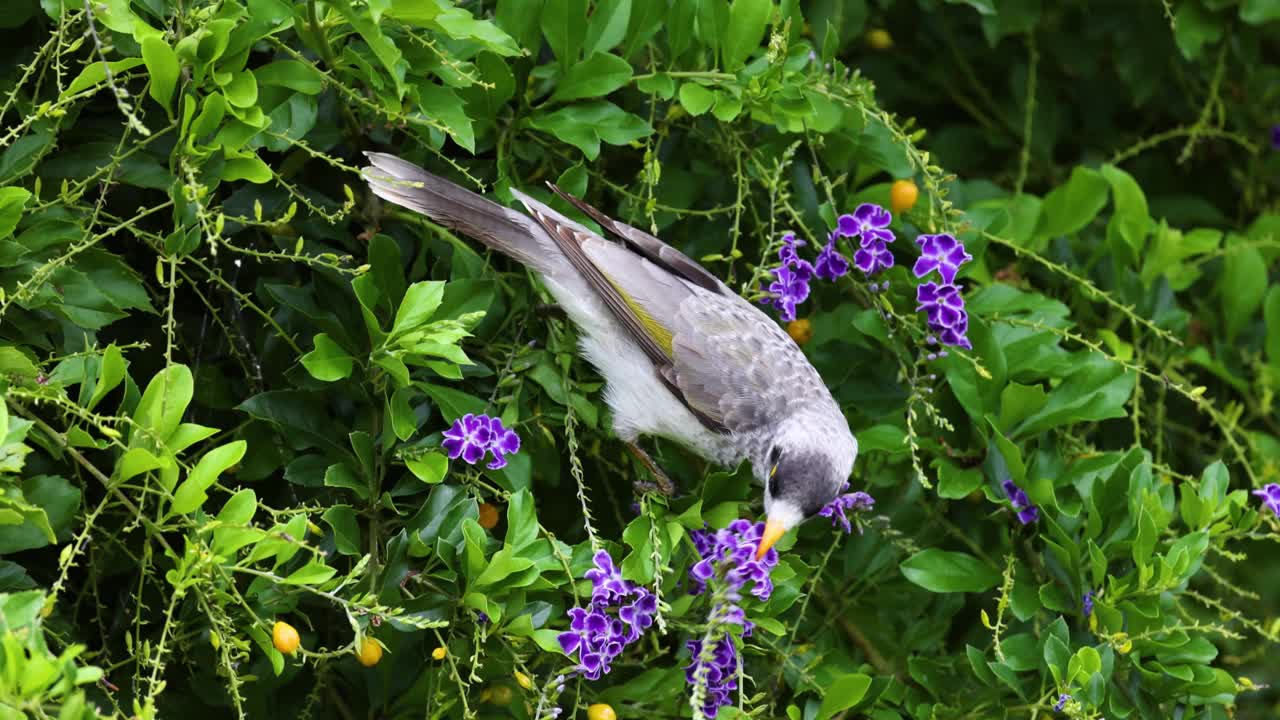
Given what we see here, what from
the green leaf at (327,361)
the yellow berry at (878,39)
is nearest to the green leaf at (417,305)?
the green leaf at (327,361)

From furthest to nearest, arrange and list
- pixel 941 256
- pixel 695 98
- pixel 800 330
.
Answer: pixel 800 330 → pixel 941 256 → pixel 695 98

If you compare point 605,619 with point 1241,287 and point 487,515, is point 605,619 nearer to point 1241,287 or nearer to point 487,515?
point 487,515

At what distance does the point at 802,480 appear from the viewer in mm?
2936

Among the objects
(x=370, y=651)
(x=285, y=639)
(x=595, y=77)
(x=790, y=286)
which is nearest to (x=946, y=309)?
(x=790, y=286)

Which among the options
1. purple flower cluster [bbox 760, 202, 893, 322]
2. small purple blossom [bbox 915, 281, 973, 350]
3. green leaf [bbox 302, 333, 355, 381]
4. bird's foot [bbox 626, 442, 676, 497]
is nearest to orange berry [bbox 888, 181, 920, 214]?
purple flower cluster [bbox 760, 202, 893, 322]

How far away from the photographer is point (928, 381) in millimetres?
3373

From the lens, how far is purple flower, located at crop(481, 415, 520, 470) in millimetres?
2707

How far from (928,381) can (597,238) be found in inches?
38.0

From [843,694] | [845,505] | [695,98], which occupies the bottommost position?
[843,694]

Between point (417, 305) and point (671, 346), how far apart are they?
0.96m

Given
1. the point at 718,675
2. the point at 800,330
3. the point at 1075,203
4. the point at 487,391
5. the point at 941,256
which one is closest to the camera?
the point at 718,675

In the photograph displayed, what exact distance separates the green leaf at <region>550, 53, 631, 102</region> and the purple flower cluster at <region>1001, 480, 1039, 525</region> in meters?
1.40

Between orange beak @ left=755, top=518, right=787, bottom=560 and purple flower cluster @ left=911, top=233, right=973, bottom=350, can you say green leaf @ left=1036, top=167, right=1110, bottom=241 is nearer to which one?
purple flower cluster @ left=911, top=233, right=973, bottom=350

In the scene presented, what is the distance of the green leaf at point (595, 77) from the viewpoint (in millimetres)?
2992
